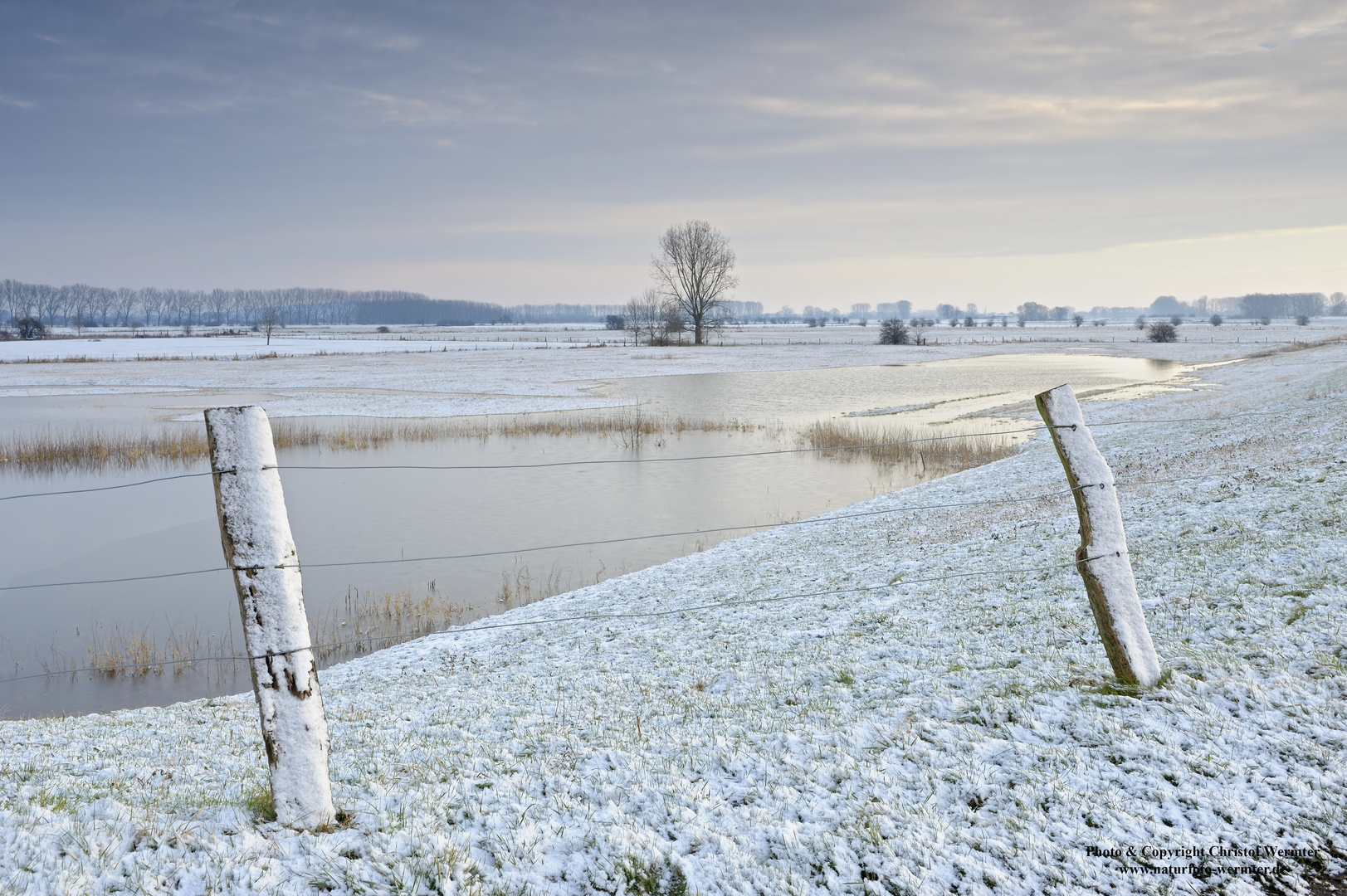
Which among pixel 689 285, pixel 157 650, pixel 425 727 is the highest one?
pixel 689 285

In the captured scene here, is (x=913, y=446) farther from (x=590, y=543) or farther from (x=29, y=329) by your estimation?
(x=29, y=329)

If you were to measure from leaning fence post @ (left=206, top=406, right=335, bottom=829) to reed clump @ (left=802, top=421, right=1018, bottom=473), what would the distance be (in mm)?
19217

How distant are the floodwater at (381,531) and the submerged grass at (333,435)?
111 centimetres

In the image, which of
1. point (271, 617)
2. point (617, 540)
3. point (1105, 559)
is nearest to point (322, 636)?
point (617, 540)


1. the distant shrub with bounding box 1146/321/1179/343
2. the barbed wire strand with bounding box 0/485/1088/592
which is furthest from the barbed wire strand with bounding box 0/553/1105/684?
the distant shrub with bounding box 1146/321/1179/343

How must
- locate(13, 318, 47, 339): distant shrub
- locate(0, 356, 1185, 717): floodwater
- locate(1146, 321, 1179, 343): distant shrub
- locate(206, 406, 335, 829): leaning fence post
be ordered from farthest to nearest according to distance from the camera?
locate(13, 318, 47, 339): distant shrub < locate(1146, 321, 1179, 343): distant shrub < locate(0, 356, 1185, 717): floodwater < locate(206, 406, 335, 829): leaning fence post

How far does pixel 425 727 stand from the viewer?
6.42 m

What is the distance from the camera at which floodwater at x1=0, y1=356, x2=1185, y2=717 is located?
42.1 ft

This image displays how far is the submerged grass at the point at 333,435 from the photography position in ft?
88.2

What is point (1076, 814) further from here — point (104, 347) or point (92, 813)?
point (104, 347)

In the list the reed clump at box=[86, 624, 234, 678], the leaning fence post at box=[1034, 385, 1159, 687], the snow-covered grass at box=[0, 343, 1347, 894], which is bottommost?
the reed clump at box=[86, 624, 234, 678]

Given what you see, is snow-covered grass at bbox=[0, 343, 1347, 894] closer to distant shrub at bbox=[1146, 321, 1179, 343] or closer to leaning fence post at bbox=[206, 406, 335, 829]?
leaning fence post at bbox=[206, 406, 335, 829]

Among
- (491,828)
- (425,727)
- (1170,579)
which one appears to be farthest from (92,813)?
(1170,579)

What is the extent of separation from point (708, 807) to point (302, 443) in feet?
98.3
